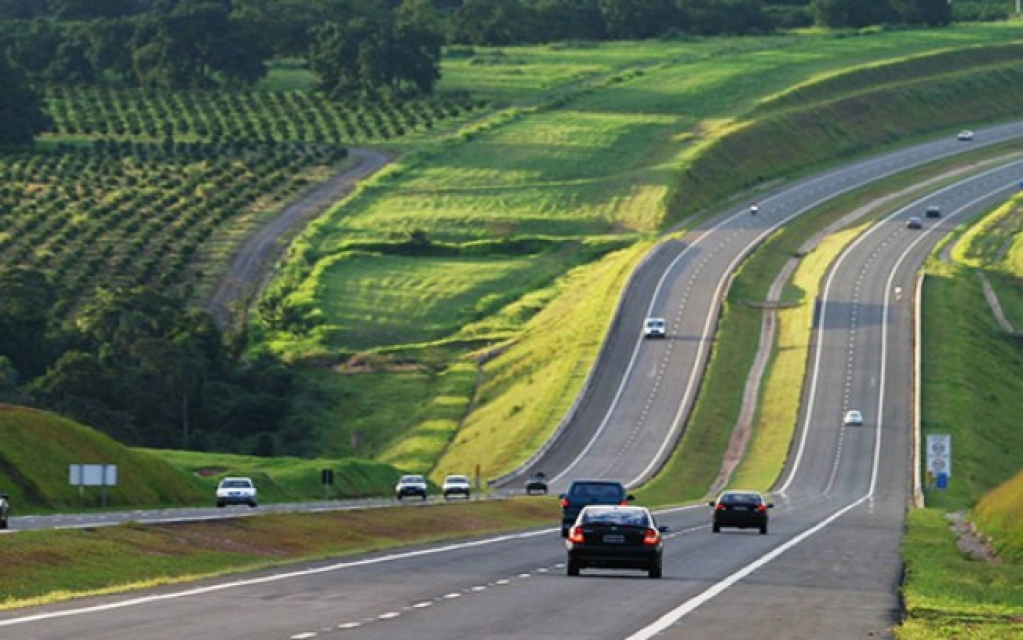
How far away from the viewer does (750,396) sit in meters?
150

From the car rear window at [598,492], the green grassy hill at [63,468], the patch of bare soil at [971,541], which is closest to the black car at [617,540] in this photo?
the patch of bare soil at [971,541]

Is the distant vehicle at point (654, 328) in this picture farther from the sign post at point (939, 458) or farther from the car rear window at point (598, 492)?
the car rear window at point (598, 492)

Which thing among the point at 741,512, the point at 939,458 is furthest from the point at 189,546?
the point at 939,458

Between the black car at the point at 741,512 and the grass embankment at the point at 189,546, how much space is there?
24.9ft

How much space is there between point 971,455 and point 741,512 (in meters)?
59.2

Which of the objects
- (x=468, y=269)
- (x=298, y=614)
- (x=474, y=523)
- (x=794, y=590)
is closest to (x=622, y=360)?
(x=468, y=269)

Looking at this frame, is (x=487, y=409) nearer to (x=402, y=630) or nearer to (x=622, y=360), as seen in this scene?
(x=622, y=360)

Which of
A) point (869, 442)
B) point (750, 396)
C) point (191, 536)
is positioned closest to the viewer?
point (191, 536)

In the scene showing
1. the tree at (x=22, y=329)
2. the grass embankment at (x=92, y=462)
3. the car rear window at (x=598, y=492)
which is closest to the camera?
the car rear window at (x=598, y=492)

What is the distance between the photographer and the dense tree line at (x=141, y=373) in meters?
138

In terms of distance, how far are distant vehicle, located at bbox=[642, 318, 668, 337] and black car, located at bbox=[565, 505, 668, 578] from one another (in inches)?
4606

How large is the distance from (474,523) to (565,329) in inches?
3495

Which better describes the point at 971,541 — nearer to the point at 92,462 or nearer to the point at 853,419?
the point at 92,462

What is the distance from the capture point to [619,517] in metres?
47.3
